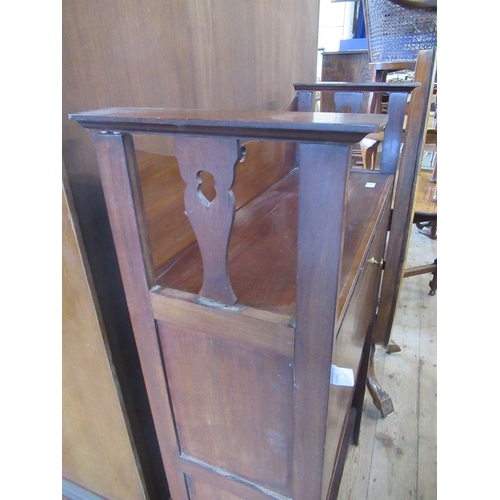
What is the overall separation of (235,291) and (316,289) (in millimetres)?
166

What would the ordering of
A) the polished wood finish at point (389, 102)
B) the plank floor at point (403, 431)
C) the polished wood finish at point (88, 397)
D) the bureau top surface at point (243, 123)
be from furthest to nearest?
the plank floor at point (403, 431) → the polished wood finish at point (389, 102) → the polished wood finish at point (88, 397) → the bureau top surface at point (243, 123)

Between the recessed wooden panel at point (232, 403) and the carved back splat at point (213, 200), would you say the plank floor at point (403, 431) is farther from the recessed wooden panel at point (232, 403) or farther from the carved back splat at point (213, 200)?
the carved back splat at point (213, 200)

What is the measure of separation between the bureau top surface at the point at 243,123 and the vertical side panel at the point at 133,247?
32 mm

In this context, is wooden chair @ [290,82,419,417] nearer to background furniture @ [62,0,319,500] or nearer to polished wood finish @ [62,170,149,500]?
background furniture @ [62,0,319,500]

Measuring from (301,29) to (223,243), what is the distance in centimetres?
122

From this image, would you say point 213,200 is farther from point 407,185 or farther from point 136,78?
point 407,185

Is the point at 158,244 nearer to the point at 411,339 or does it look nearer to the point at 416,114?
the point at 416,114

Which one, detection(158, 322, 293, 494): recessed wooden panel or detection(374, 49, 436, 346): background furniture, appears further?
detection(374, 49, 436, 346): background furniture

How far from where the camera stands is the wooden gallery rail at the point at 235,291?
39 cm

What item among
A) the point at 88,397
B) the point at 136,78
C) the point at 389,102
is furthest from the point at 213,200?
the point at 389,102

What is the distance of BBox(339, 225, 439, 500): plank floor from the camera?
4.01 ft

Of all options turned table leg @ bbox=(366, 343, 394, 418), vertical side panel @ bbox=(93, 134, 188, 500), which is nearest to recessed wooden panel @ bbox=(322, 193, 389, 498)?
vertical side panel @ bbox=(93, 134, 188, 500)

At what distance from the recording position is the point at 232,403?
0.63 metres

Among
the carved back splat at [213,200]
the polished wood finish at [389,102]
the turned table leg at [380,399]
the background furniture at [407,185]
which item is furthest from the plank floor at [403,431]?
the carved back splat at [213,200]
